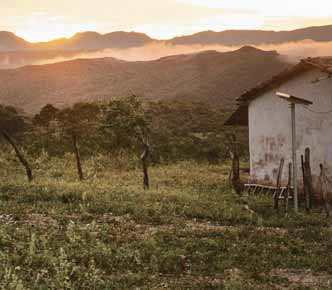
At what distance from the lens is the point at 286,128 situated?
21172mm

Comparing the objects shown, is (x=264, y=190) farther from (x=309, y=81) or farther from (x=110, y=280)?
(x=110, y=280)

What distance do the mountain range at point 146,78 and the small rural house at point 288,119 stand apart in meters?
81.1

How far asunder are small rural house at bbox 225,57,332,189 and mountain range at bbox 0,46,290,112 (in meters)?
81.1

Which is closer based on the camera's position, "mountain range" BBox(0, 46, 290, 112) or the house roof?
the house roof

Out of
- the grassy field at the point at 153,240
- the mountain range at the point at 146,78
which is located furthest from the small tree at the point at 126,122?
the mountain range at the point at 146,78

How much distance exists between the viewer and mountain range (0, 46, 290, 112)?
116000mm

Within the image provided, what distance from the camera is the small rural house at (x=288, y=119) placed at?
1948cm

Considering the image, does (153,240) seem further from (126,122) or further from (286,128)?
(126,122)

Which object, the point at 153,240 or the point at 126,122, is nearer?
the point at 153,240

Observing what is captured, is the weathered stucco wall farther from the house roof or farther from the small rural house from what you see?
the house roof

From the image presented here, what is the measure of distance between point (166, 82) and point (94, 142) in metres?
99.0

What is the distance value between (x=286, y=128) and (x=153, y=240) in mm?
10391

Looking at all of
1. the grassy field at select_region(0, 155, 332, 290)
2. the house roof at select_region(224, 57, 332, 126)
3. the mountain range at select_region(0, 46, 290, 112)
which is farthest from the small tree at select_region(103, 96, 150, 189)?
the mountain range at select_region(0, 46, 290, 112)

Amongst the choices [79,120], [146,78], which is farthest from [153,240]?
[146,78]
